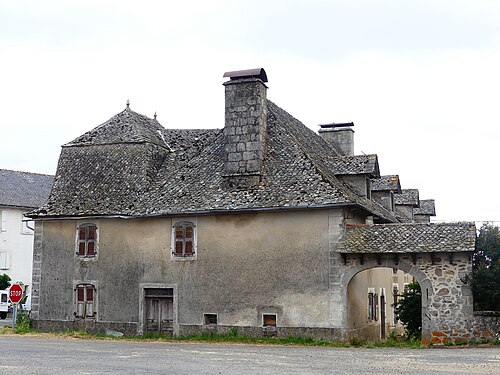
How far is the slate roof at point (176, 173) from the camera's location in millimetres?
23688

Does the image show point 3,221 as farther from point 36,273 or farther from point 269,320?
point 269,320

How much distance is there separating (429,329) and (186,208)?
8378 millimetres

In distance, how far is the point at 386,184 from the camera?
30.8m

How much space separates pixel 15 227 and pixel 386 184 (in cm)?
2794

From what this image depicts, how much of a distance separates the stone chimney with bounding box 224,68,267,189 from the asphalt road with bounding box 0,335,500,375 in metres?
5.78

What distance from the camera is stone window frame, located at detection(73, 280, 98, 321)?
1009 inches

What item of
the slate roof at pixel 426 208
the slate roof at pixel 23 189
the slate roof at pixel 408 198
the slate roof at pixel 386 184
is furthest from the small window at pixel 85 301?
the slate roof at pixel 23 189

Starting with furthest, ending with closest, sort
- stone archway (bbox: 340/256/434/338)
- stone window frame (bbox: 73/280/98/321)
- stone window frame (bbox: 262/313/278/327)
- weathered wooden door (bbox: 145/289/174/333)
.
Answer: stone window frame (bbox: 73/280/98/321), weathered wooden door (bbox: 145/289/174/333), stone window frame (bbox: 262/313/278/327), stone archway (bbox: 340/256/434/338)

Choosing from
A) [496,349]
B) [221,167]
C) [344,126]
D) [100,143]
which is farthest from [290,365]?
[344,126]

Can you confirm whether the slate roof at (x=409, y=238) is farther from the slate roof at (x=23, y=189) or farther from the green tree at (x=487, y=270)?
the slate roof at (x=23, y=189)

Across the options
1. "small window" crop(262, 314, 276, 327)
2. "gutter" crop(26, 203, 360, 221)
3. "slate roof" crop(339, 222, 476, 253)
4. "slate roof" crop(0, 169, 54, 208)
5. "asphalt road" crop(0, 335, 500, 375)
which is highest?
"slate roof" crop(0, 169, 54, 208)

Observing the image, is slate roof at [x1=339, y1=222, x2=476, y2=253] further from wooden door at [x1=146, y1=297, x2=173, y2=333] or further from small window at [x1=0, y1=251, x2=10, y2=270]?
small window at [x1=0, y1=251, x2=10, y2=270]

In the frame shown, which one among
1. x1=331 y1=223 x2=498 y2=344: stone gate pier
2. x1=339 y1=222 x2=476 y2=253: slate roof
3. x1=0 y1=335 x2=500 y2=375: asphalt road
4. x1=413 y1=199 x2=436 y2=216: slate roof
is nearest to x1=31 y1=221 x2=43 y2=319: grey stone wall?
x1=0 y1=335 x2=500 y2=375: asphalt road

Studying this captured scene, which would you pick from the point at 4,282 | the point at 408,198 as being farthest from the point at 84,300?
the point at 4,282
